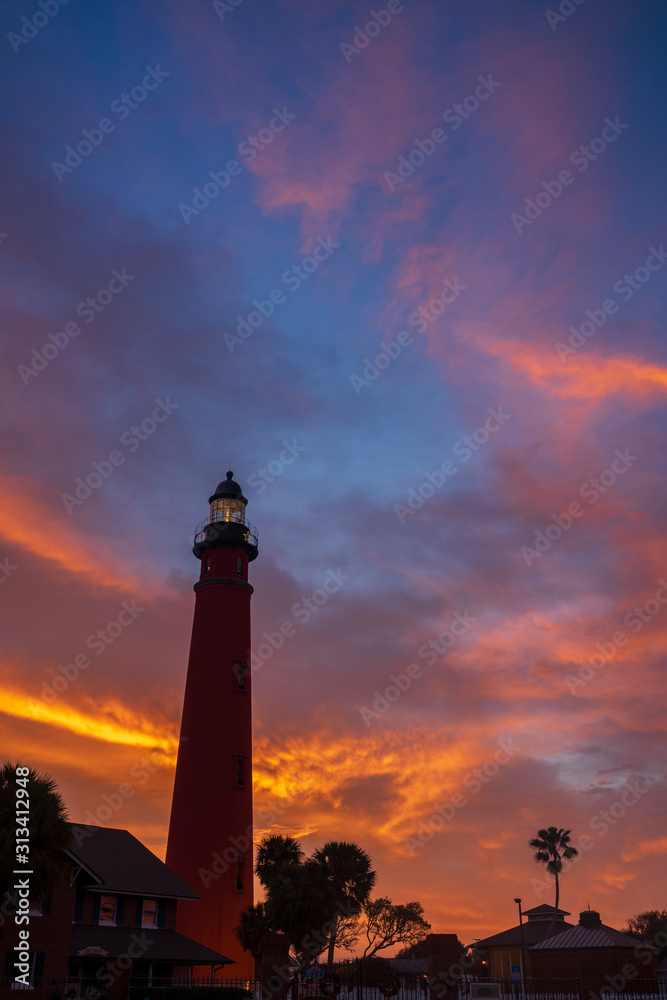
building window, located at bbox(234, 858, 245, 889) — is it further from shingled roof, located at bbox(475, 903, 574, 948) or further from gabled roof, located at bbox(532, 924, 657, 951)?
shingled roof, located at bbox(475, 903, 574, 948)

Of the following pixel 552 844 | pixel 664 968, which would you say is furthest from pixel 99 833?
pixel 552 844

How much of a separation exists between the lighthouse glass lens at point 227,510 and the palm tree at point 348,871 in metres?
21.3

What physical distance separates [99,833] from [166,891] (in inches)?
231

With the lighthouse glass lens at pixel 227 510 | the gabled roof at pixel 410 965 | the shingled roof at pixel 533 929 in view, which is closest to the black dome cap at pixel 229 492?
the lighthouse glass lens at pixel 227 510

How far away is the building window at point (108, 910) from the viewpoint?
40.2m

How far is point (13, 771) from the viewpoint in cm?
2978

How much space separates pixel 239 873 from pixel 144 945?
7828 millimetres

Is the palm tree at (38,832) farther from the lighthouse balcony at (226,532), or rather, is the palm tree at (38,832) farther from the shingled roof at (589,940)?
the shingled roof at (589,940)

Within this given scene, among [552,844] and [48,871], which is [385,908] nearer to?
Answer: [552,844]

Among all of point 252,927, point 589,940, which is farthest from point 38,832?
point 589,940

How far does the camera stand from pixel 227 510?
54281mm

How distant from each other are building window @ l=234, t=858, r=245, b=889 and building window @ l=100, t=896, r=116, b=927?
Answer: 7.33 meters

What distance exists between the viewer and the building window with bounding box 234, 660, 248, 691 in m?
48.6

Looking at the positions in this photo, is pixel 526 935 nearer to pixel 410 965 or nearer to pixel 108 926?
pixel 410 965
